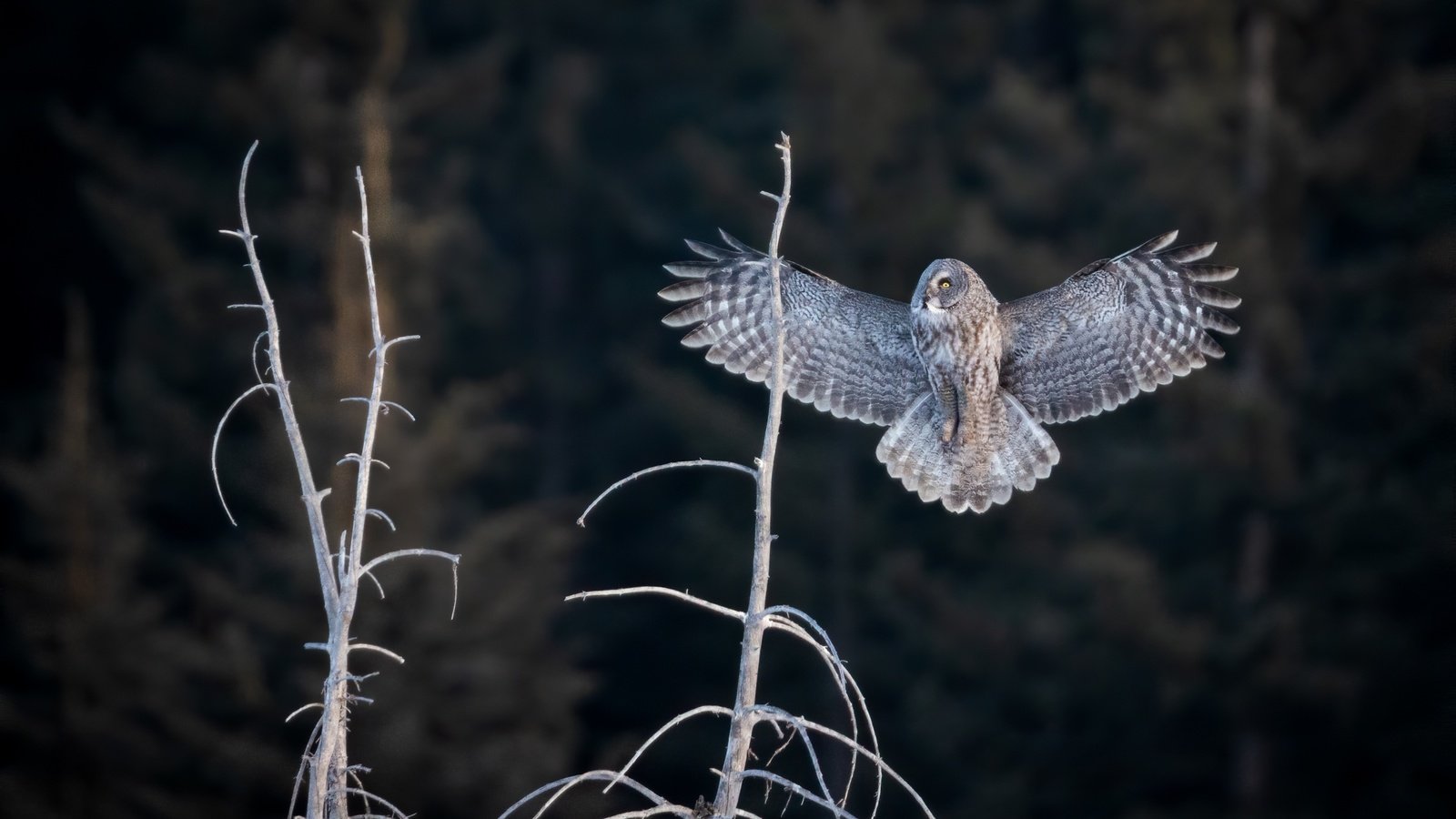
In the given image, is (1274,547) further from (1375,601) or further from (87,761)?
(87,761)

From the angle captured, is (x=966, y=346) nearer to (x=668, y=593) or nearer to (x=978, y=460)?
(x=978, y=460)

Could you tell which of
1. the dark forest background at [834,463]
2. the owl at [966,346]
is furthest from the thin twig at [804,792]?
the dark forest background at [834,463]

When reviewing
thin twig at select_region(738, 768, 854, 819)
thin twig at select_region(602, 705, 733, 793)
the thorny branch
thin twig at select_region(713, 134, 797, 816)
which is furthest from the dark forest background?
thin twig at select_region(738, 768, 854, 819)

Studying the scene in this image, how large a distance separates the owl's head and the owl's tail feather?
54 centimetres

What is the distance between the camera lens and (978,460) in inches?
305

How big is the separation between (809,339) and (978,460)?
3.11ft

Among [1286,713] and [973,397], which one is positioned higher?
[1286,713]

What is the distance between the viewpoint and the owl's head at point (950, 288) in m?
7.46

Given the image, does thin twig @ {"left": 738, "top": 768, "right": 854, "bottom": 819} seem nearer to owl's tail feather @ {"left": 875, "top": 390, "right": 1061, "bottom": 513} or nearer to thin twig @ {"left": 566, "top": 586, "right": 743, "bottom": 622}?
thin twig @ {"left": 566, "top": 586, "right": 743, "bottom": 622}

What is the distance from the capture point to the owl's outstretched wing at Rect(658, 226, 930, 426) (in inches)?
313

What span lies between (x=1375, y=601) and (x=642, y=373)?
8870 mm

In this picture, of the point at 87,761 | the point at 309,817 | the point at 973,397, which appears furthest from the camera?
the point at 87,761

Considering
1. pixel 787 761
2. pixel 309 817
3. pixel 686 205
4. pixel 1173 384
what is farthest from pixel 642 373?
pixel 309 817

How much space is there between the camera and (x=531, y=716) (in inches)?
760
